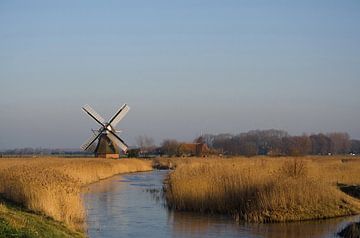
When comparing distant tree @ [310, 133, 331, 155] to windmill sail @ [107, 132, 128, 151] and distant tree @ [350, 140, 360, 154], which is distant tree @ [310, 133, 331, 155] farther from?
windmill sail @ [107, 132, 128, 151]

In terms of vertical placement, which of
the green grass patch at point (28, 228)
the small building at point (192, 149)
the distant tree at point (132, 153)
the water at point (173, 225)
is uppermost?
the small building at point (192, 149)

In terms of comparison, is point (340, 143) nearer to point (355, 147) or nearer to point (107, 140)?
point (355, 147)

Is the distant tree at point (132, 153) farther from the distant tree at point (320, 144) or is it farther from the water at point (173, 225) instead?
the water at point (173, 225)

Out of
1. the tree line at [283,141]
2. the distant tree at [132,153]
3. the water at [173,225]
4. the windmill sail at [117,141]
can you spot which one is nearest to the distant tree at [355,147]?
the tree line at [283,141]

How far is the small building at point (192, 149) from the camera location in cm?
8278

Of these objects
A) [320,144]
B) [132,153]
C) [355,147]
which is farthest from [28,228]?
[355,147]

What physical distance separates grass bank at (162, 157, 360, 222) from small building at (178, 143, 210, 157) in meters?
57.7

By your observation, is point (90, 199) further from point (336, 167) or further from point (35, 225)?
point (336, 167)

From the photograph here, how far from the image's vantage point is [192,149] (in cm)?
8850

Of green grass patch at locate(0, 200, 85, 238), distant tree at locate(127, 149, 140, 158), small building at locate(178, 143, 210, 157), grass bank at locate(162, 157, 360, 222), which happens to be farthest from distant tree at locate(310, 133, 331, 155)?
green grass patch at locate(0, 200, 85, 238)

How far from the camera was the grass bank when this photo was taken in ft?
65.7

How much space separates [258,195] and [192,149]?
6840 cm

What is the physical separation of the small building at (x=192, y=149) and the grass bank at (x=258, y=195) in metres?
57.7

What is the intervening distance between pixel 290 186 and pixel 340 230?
3.00 meters
